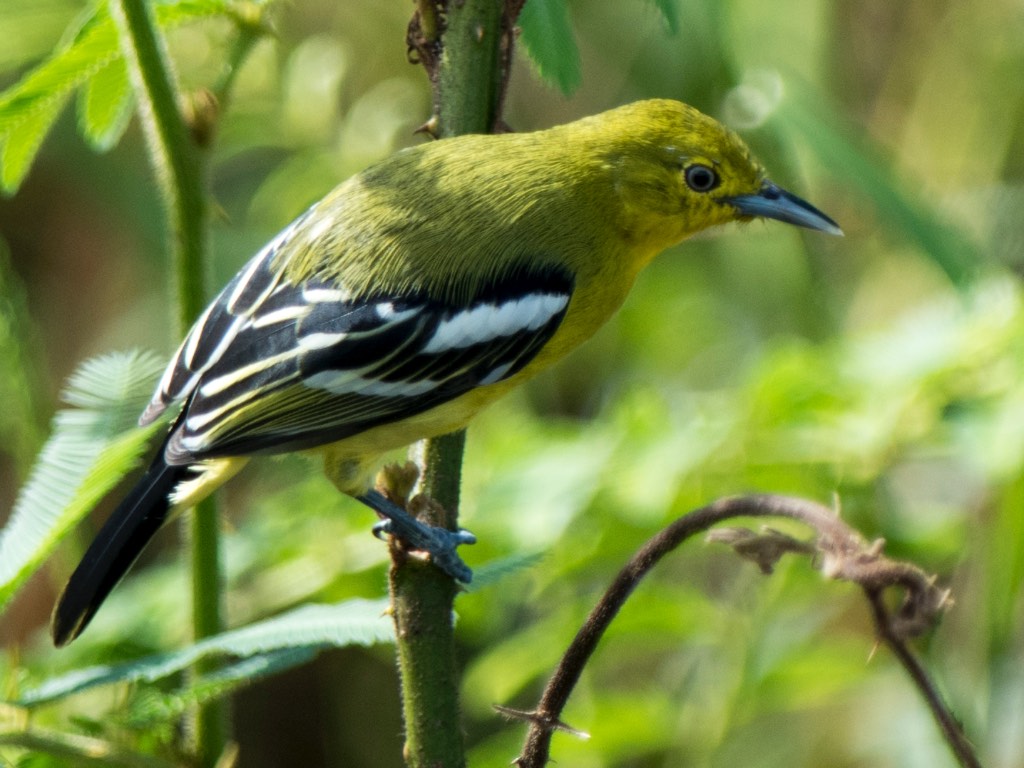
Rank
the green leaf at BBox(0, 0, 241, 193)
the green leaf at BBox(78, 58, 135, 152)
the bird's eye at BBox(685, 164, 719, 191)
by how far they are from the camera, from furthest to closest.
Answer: the bird's eye at BBox(685, 164, 719, 191) → the green leaf at BBox(78, 58, 135, 152) → the green leaf at BBox(0, 0, 241, 193)

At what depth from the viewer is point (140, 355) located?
218 cm

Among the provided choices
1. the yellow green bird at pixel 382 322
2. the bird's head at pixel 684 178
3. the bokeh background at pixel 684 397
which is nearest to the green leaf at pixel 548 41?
the bokeh background at pixel 684 397

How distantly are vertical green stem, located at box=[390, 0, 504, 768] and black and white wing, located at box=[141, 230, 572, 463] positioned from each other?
0.97 feet

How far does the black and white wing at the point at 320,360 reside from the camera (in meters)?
2.29

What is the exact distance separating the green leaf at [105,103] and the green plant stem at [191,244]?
0.60ft

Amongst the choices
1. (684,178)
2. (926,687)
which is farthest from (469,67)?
(926,687)

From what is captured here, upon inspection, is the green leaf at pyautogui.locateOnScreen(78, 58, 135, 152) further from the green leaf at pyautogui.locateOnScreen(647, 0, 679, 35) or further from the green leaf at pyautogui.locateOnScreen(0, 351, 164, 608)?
the green leaf at pyautogui.locateOnScreen(647, 0, 679, 35)

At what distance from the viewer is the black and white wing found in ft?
7.52

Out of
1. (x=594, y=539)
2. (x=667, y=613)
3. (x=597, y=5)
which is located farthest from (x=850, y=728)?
(x=597, y=5)

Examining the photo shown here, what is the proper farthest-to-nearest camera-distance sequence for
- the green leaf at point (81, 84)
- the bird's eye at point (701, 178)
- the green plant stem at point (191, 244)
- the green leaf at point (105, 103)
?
the bird's eye at point (701, 178)
the green leaf at point (105, 103)
the green leaf at point (81, 84)
the green plant stem at point (191, 244)

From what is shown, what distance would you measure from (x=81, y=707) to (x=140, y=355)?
28.3 inches

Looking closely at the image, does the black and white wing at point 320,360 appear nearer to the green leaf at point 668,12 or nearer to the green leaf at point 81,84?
the green leaf at point 81,84

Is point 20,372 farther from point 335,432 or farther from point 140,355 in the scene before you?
point 335,432

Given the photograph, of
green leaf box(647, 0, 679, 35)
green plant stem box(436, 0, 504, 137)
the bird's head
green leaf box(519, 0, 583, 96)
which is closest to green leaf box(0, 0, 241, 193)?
green plant stem box(436, 0, 504, 137)
